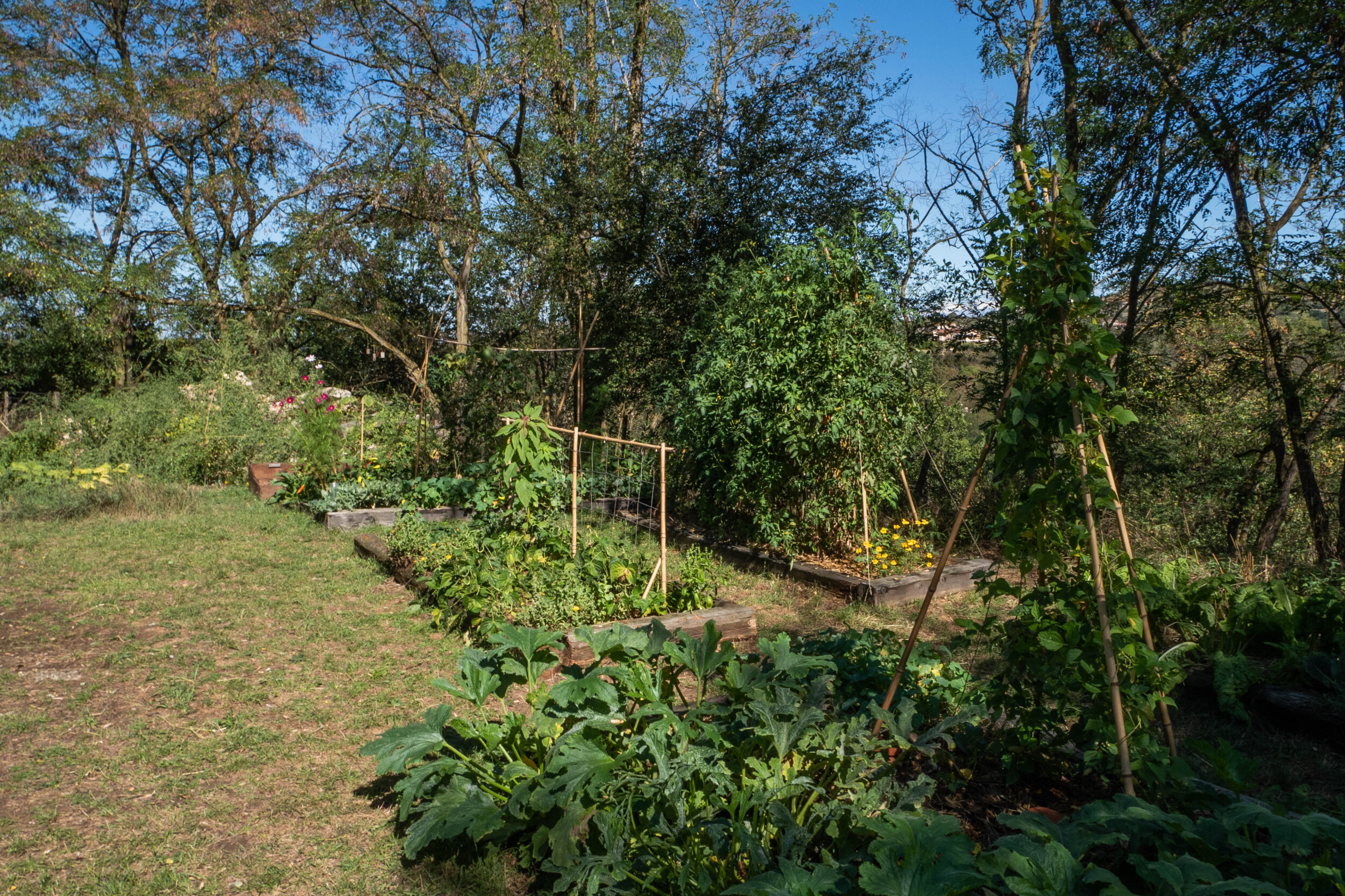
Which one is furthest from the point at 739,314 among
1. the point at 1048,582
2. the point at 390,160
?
the point at 390,160

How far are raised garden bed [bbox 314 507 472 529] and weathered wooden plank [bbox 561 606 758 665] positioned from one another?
12.0 feet

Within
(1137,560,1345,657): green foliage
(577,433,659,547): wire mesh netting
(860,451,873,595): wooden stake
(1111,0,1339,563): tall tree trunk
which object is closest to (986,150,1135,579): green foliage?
(1137,560,1345,657): green foliage

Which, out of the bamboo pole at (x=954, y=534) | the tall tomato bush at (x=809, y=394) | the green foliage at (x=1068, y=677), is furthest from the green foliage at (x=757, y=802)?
the tall tomato bush at (x=809, y=394)

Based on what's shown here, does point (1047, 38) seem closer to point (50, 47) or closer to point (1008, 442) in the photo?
point (1008, 442)

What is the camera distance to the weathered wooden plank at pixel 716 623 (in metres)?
4.62

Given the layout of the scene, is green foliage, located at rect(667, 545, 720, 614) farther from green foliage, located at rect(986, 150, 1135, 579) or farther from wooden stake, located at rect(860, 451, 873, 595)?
green foliage, located at rect(986, 150, 1135, 579)

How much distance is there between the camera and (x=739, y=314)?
688 centimetres

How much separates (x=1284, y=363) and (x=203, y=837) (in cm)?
752

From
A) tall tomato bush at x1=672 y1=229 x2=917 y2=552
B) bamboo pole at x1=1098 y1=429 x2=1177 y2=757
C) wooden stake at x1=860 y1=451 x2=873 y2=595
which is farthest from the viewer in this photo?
tall tomato bush at x1=672 y1=229 x2=917 y2=552

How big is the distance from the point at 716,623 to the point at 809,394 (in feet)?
7.48

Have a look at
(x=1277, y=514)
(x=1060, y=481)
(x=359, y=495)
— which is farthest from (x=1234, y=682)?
(x=359, y=495)

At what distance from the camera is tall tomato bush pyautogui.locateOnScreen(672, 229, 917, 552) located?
6.27 meters

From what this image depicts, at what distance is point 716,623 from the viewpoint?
16.1 ft

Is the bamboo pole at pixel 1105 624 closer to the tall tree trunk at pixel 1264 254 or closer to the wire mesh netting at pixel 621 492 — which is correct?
the wire mesh netting at pixel 621 492
